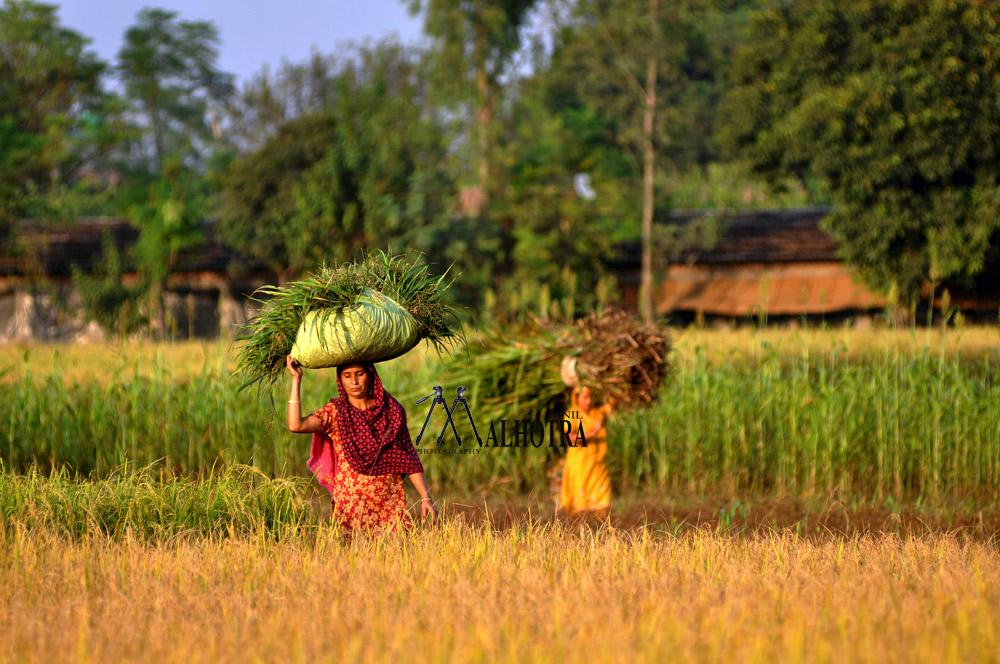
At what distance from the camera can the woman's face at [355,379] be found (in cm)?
448

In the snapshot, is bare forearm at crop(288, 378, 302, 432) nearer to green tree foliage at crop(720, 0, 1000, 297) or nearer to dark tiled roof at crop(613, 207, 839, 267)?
green tree foliage at crop(720, 0, 1000, 297)

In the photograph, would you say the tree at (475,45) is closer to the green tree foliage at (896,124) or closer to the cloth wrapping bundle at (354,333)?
the green tree foliage at (896,124)

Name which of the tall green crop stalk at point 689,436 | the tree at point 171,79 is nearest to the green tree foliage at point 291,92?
the tree at point 171,79

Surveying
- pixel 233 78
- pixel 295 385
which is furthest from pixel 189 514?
pixel 233 78

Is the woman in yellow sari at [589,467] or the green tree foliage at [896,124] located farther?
the green tree foliage at [896,124]

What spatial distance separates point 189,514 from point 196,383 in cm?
275

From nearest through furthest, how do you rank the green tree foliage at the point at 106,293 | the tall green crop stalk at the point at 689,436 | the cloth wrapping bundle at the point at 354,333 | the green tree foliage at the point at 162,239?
the cloth wrapping bundle at the point at 354,333 → the tall green crop stalk at the point at 689,436 → the green tree foliage at the point at 106,293 → the green tree foliage at the point at 162,239

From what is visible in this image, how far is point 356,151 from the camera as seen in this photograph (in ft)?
67.1

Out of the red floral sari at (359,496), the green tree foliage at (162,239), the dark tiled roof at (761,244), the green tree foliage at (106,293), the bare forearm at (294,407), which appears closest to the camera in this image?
the bare forearm at (294,407)

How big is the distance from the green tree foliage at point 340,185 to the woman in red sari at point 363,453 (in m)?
15.1

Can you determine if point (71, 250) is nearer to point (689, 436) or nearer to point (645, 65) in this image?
point (645, 65)

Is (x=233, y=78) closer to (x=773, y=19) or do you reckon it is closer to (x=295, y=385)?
(x=773, y=19)

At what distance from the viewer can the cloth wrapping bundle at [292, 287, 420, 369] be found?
4211mm

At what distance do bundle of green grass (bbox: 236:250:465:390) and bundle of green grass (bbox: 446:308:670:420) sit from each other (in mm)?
1308
